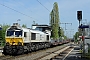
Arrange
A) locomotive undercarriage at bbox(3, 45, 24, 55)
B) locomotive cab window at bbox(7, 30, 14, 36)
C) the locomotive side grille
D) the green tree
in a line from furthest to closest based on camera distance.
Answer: the green tree → locomotive cab window at bbox(7, 30, 14, 36) → the locomotive side grille → locomotive undercarriage at bbox(3, 45, 24, 55)

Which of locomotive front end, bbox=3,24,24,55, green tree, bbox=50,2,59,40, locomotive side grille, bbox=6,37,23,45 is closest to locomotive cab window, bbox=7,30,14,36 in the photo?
locomotive front end, bbox=3,24,24,55

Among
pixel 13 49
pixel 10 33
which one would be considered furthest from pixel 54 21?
pixel 13 49

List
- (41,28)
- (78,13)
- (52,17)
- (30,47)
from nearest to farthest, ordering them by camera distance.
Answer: (78,13)
(30,47)
(41,28)
(52,17)

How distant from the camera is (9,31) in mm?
26078

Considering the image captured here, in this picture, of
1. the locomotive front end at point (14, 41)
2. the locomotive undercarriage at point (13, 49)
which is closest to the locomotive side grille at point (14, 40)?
the locomotive front end at point (14, 41)

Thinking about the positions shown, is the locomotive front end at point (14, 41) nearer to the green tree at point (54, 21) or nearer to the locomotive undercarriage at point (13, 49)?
the locomotive undercarriage at point (13, 49)

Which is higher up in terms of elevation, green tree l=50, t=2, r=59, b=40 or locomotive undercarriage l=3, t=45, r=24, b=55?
green tree l=50, t=2, r=59, b=40

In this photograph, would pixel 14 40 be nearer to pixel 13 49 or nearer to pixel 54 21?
pixel 13 49

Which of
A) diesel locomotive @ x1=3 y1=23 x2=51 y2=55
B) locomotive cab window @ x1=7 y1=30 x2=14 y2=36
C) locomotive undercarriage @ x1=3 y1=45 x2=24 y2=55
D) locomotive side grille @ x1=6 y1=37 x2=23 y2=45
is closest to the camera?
locomotive undercarriage @ x1=3 y1=45 x2=24 y2=55

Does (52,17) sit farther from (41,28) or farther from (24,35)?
(24,35)

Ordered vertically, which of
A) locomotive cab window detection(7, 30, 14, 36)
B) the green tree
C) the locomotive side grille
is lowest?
the locomotive side grille

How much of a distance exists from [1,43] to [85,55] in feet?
85.9

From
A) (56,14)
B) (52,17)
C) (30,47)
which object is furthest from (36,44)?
(56,14)

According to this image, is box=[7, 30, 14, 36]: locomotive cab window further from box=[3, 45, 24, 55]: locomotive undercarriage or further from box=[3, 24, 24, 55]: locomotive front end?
box=[3, 45, 24, 55]: locomotive undercarriage
